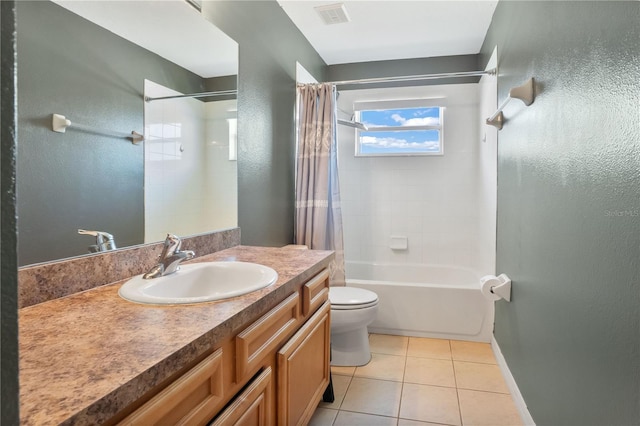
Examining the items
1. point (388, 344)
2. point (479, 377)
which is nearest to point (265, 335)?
point (479, 377)

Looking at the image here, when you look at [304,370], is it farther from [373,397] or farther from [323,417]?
[373,397]

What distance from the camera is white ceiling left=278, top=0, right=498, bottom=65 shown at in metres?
2.57

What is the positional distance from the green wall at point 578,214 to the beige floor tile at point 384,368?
2.21 ft

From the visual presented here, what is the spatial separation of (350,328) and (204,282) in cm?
122

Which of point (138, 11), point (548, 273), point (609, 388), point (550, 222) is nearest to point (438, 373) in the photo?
point (548, 273)

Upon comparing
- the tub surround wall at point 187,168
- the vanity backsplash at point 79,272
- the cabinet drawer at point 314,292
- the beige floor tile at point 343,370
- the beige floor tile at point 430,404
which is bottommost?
the beige floor tile at point 430,404

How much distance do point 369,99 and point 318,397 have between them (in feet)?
9.37

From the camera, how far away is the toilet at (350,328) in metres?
2.33

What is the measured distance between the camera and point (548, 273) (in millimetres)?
1438

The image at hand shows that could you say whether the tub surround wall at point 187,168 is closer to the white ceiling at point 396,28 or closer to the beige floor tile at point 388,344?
the white ceiling at point 396,28

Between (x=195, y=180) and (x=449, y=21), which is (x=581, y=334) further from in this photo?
(x=449, y=21)

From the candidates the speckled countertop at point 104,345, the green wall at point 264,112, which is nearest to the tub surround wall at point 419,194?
the green wall at point 264,112

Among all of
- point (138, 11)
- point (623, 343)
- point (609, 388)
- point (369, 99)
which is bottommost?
point (609, 388)

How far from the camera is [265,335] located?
44.4 inches
